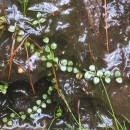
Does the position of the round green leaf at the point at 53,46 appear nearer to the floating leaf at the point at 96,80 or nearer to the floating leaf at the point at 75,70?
the floating leaf at the point at 75,70

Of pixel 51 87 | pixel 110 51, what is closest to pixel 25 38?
pixel 51 87

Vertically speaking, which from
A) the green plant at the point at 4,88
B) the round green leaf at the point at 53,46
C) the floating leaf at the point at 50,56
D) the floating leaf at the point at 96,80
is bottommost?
the green plant at the point at 4,88

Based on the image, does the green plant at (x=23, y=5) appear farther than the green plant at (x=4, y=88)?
No

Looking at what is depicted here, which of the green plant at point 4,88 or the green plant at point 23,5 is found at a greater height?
the green plant at point 23,5

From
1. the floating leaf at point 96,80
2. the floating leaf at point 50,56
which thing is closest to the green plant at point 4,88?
the floating leaf at point 50,56

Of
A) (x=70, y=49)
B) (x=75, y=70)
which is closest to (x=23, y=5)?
(x=70, y=49)

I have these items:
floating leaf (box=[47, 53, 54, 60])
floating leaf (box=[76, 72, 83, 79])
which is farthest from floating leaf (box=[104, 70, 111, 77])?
floating leaf (box=[47, 53, 54, 60])

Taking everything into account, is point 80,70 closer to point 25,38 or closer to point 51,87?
point 51,87

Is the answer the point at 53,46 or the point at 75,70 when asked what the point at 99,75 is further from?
the point at 53,46
